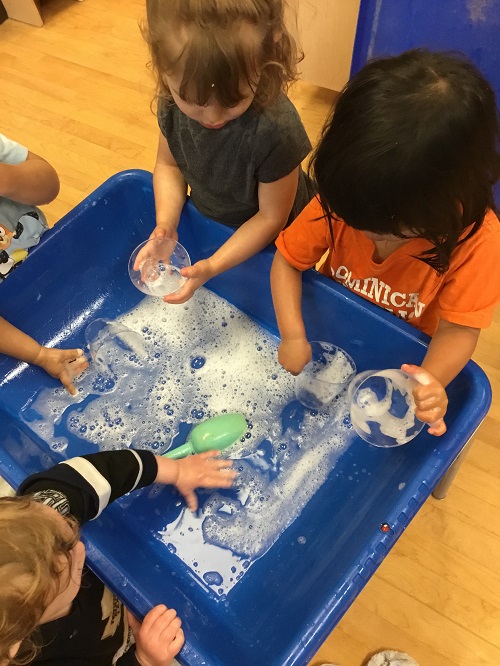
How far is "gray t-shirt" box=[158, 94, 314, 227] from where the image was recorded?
28.5 inches

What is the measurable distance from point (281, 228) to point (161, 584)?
1.72 feet

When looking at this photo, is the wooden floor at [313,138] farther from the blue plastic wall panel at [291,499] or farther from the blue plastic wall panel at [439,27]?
the blue plastic wall panel at [439,27]

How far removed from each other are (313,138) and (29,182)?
760mm

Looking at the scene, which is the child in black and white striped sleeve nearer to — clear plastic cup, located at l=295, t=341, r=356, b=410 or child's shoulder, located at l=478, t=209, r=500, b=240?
clear plastic cup, located at l=295, t=341, r=356, b=410

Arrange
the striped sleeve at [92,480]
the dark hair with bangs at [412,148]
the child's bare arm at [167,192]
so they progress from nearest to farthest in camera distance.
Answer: the dark hair with bangs at [412,148]
the striped sleeve at [92,480]
the child's bare arm at [167,192]

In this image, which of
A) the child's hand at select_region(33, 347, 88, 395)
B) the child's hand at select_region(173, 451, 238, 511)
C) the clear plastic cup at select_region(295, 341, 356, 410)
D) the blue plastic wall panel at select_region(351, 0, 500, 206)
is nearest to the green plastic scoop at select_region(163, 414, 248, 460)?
the child's hand at select_region(173, 451, 238, 511)

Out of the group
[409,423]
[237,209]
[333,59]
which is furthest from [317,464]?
[333,59]

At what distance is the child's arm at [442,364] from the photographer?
2.06ft

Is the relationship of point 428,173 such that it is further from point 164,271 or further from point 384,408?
point 164,271

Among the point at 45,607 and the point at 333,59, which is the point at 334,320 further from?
the point at 333,59

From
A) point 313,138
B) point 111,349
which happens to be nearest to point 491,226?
point 111,349

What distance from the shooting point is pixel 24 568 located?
0.52 metres

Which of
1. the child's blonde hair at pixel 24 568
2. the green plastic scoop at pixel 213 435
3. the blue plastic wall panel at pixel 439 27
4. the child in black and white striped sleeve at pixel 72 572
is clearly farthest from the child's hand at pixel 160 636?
the blue plastic wall panel at pixel 439 27

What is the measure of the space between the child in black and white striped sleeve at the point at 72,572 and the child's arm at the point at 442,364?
34cm
